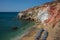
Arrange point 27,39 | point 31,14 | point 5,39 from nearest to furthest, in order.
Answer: point 27,39 < point 5,39 < point 31,14

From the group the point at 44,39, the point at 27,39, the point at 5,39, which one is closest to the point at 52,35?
the point at 44,39

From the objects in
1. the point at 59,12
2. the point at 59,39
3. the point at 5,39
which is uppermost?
the point at 59,12

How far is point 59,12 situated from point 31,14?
39.1 metres

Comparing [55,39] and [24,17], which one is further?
[24,17]

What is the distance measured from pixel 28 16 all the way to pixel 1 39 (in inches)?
1576

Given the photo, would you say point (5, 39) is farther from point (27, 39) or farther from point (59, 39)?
point (59, 39)

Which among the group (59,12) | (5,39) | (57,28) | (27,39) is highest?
(59,12)

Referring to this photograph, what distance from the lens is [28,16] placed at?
65125mm

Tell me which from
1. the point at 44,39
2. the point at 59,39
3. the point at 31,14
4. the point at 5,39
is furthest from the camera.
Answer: the point at 31,14

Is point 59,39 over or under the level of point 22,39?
under

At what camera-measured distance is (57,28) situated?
14383mm

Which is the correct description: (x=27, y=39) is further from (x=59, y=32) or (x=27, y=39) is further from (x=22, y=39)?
(x=59, y=32)

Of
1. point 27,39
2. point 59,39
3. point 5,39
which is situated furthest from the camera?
point 5,39

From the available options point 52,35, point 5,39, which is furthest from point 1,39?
point 52,35
